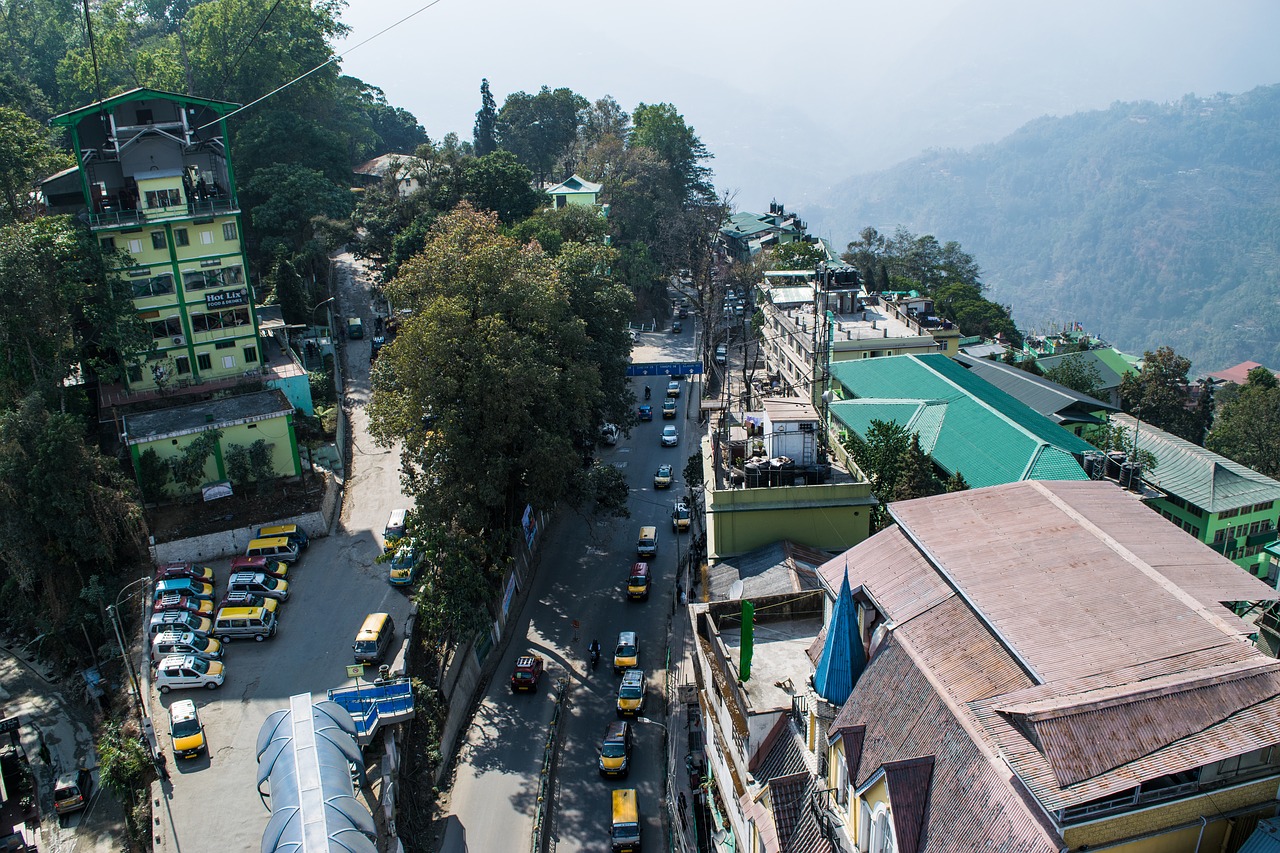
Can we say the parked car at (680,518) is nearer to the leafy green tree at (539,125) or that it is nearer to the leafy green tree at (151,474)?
the leafy green tree at (151,474)

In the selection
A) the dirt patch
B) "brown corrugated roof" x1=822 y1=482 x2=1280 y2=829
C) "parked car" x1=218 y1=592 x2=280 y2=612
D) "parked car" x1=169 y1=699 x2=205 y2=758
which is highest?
"brown corrugated roof" x1=822 y1=482 x2=1280 y2=829

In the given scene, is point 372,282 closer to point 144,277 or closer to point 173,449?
point 144,277

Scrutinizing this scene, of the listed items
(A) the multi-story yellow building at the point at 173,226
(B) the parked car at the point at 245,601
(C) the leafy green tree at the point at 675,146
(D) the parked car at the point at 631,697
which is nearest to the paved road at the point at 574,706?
(D) the parked car at the point at 631,697

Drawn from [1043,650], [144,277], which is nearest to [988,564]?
[1043,650]

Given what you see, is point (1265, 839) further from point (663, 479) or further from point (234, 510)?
point (234, 510)

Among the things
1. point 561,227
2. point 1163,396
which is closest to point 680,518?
point 561,227

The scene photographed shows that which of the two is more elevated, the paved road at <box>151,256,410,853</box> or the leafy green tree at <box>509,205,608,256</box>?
the leafy green tree at <box>509,205,608,256</box>

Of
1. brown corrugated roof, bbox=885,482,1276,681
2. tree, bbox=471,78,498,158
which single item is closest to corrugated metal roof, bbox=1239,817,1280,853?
brown corrugated roof, bbox=885,482,1276,681

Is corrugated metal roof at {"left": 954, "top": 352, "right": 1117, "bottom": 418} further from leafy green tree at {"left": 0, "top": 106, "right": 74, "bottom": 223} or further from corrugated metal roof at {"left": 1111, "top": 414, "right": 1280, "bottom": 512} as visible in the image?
leafy green tree at {"left": 0, "top": 106, "right": 74, "bottom": 223}
